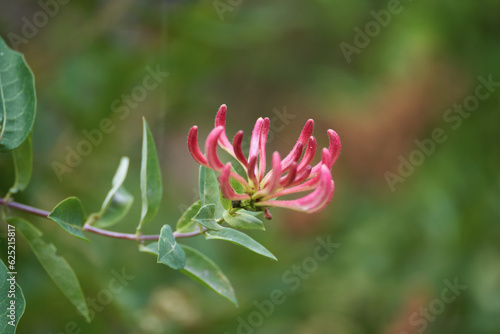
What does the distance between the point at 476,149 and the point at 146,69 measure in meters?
1.67

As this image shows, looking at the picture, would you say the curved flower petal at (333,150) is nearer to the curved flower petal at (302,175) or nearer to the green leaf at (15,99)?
the curved flower petal at (302,175)

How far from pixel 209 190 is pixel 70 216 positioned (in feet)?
0.85

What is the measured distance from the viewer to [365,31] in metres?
3.94

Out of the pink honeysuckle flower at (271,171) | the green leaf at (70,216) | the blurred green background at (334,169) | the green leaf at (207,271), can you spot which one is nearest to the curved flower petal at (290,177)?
the pink honeysuckle flower at (271,171)

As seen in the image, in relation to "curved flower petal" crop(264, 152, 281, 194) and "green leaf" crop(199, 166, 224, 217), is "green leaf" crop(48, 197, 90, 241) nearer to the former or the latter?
"green leaf" crop(199, 166, 224, 217)

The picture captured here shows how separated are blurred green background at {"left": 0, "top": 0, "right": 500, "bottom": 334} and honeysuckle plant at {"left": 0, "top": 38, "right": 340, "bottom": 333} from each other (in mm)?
670

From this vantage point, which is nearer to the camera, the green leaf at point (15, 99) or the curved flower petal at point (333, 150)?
the curved flower petal at point (333, 150)

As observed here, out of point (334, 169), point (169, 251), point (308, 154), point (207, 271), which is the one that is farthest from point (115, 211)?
point (334, 169)

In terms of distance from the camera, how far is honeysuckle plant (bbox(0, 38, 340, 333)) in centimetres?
92

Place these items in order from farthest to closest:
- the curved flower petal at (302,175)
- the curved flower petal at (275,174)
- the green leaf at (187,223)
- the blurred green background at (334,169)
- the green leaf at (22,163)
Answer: the blurred green background at (334,169) → the green leaf at (22,163) → the green leaf at (187,223) → the curved flower petal at (302,175) → the curved flower petal at (275,174)

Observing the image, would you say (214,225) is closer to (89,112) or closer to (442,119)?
(89,112)

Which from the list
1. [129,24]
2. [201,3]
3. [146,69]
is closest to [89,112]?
[146,69]

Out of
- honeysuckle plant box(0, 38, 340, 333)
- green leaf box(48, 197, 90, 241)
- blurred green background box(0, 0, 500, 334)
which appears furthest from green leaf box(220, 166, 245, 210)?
blurred green background box(0, 0, 500, 334)

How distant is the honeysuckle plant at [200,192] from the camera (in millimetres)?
918
